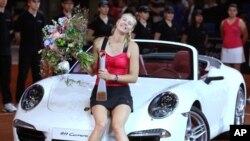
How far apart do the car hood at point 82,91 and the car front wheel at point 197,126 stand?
1.32 feet

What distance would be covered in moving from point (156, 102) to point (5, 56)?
425cm

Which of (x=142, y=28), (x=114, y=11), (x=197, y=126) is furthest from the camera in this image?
(x=114, y=11)

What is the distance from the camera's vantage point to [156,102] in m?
6.47

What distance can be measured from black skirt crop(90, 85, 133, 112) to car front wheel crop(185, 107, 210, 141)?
734 mm

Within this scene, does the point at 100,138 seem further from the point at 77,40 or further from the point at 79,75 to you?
the point at 79,75

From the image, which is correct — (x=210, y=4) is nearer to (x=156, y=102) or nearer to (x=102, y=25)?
(x=102, y=25)

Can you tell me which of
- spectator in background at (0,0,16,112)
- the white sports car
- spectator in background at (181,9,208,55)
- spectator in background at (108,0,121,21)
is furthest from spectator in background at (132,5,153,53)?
spectator in background at (108,0,121,21)

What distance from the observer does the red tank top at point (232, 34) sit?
11.7 meters

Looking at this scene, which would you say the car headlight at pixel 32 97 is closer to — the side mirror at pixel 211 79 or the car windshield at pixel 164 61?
the car windshield at pixel 164 61

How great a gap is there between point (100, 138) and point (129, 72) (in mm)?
737

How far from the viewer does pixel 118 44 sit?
634cm

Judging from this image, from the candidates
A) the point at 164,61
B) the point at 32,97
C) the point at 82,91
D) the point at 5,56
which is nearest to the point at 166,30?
the point at 5,56

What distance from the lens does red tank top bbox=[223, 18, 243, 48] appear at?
11.7 metres

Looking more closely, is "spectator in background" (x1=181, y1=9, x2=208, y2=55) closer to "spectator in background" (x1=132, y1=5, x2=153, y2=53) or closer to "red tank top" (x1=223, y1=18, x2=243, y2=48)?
"red tank top" (x1=223, y1=18, x2=243, y2=48)
